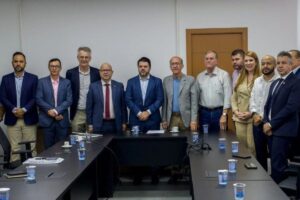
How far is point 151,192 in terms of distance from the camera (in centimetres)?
506

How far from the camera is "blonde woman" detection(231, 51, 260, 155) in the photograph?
5.02m

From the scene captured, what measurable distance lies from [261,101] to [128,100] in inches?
65.2

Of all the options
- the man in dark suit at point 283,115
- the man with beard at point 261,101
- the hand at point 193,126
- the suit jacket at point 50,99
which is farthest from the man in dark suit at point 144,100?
the man in dark suit at point 283,115

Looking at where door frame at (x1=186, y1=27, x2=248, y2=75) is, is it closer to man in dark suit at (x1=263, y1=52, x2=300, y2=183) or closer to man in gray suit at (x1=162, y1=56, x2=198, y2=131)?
man in gray suit at (x1=162, y1=56, x2=198, y2=131)

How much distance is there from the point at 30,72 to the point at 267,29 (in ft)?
11.5

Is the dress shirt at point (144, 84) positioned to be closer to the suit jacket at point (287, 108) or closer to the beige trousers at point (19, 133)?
the beige trousers at point (19, 133)

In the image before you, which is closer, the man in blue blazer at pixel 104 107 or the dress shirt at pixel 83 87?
the man in blue blazer at pixel 104 107

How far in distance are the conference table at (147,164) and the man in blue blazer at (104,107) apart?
0.48 m

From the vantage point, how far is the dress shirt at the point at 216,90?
214 inches

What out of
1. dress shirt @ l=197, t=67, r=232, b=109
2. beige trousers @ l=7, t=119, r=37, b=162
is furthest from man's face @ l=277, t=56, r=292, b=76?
beige trousers @ l=7, t=119, r=37, b=162

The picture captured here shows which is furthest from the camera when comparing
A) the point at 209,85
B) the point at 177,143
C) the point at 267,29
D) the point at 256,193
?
the point at 267,29

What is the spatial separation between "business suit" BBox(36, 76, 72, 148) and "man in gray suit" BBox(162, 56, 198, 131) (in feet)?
4.11

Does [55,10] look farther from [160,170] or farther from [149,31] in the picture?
[160,170]

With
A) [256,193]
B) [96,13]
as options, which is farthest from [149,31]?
[256,193]
